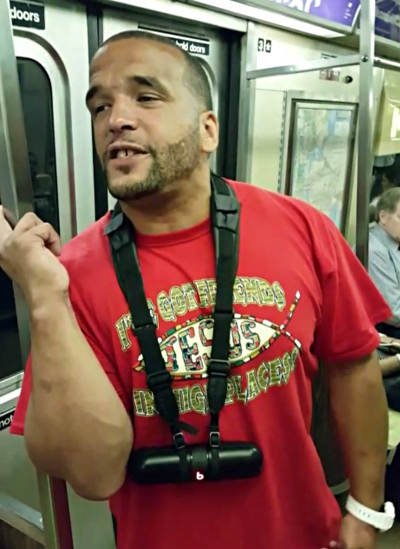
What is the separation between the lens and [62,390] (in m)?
1.01

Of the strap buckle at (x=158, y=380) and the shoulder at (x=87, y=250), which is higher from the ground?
the shoulder at (x=87, y=250)

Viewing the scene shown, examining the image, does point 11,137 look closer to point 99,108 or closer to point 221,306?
point 99,108

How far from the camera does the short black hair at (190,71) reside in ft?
3.86

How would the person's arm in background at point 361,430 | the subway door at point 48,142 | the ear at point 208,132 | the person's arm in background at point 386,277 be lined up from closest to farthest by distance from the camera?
the ear at point 208,132
the person's arm in background at point 361,430
the subway door at point 48,142
the person's arm in background at point 386,277

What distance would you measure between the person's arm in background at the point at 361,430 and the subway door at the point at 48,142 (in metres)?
0.90

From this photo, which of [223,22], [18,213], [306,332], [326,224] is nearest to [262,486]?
[306,332]

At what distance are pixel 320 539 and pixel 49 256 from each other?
1031 mm

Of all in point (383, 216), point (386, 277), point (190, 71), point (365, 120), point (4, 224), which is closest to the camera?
point (4, 224)

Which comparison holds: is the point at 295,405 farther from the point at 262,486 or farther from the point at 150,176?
the point at 150,176

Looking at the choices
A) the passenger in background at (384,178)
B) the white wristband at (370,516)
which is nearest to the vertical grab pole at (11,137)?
the white wristband at (370,516)

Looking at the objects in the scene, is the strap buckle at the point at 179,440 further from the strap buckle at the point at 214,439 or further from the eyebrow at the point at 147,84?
the eyebrow at the point at 147,84

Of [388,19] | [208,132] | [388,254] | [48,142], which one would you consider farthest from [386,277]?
[208,132]

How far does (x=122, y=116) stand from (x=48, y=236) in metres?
0.32

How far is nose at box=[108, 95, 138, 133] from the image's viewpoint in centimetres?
111
